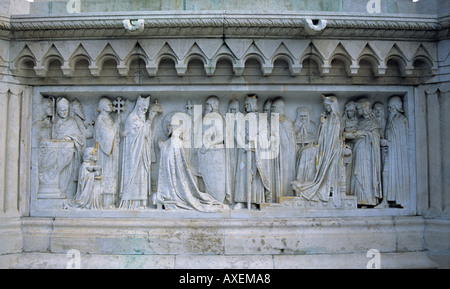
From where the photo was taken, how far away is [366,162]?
573cm

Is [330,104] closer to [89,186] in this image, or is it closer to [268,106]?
[268,106]

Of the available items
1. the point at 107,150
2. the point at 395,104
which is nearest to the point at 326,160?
the point at 395,104

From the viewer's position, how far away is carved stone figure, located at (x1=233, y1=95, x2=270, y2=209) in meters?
5.59

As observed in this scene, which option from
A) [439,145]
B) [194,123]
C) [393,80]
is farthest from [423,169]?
[194,123]

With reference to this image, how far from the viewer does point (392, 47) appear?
5.57 meters

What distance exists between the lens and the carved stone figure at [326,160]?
222 inches

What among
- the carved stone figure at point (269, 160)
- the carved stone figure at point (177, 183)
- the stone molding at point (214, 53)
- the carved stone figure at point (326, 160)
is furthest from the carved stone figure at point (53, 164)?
the carved stone figure at point (326, 160)

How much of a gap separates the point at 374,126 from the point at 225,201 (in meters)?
2.54

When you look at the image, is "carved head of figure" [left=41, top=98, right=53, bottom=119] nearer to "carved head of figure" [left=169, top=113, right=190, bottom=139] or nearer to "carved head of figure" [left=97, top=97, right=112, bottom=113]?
"carved head of figure" [left=97, top=97, right=112, bottom=113]

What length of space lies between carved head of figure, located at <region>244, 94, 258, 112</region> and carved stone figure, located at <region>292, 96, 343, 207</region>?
1.04 meters

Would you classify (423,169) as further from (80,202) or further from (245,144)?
(80,202)

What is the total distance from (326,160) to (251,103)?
1.42 meters

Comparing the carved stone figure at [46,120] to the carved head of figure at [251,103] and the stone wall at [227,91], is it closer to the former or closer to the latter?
the stone wall at [227,91]

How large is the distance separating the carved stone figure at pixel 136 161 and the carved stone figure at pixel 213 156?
823mm
